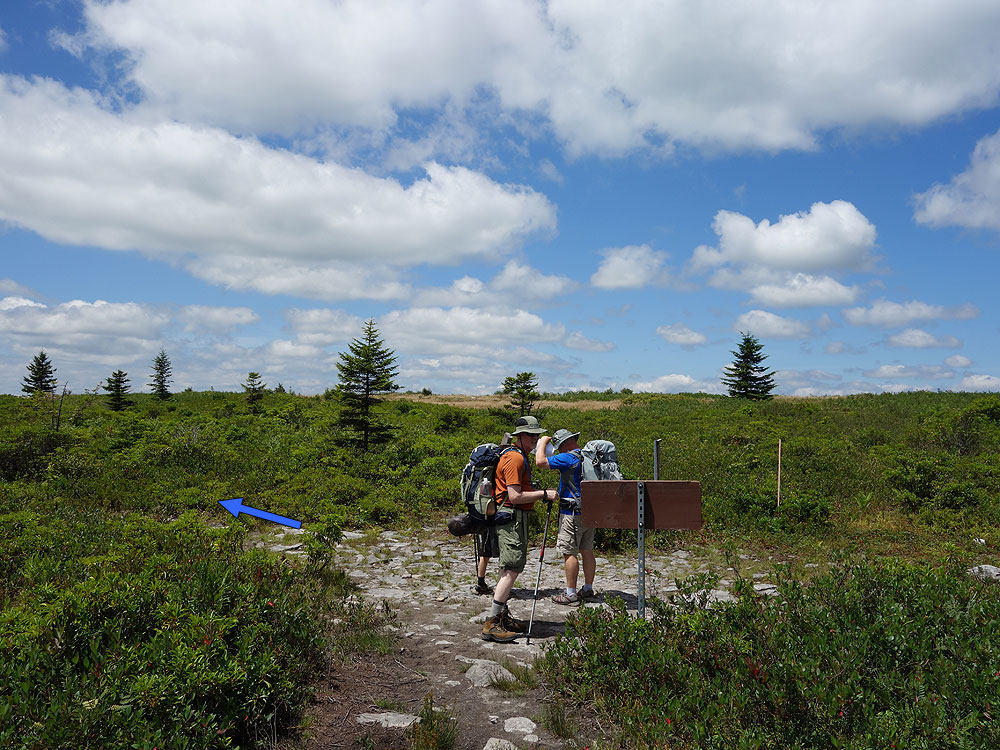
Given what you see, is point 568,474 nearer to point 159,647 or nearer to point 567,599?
point 567,599

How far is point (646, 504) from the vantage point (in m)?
5.36

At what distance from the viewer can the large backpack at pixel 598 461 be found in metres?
6.89

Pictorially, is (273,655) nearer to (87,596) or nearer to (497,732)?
(87,596)

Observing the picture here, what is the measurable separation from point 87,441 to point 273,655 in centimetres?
1325

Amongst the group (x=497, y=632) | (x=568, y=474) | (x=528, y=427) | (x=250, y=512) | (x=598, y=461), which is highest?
(x=528, y=427)

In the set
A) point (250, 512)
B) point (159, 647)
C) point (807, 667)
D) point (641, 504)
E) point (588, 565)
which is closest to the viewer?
point (807, 667)

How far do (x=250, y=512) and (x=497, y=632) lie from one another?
732 centimetres

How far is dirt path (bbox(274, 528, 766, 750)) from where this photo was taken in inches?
166

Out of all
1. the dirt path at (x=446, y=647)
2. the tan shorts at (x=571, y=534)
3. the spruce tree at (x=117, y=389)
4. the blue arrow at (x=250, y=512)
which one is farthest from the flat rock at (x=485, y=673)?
the spruce tree at (x=117, y=389)

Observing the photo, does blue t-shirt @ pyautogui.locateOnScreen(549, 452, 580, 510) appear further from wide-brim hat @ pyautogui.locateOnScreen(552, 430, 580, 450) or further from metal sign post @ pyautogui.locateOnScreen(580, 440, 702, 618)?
metal sign post @ pyautogui.locateOnScreen(580, 440, 702, 618)

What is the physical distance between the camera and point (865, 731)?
3.43 metres

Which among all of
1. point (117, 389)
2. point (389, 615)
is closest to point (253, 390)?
point (117, 389)

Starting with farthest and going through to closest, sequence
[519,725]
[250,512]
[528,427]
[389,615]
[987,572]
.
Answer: [250,512] → [987,572] → [389,615] → [528,427] → [519,725]

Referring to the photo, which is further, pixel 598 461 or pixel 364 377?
pixel 364 377
